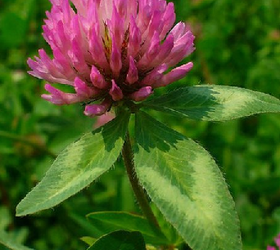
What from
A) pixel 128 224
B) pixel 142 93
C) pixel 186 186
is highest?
pixel 142 93

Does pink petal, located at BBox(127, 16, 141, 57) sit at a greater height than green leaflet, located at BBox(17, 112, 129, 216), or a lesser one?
greater

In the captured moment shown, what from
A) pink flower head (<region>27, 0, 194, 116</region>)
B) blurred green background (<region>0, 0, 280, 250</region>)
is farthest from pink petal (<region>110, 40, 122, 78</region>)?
blurred green background (<region>0, 0, 280, 250</region>)

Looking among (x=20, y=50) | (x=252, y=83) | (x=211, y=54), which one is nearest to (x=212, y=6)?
(x=211, y=54)

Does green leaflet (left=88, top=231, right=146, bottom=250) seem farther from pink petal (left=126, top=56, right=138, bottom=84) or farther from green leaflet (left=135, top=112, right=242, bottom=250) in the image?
pink petal (left=126, top=56, right=138, bottom=84)

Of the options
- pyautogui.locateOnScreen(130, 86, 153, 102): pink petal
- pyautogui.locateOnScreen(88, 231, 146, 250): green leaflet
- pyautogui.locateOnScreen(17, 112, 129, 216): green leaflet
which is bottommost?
pyautogui.locateOnScreen(88, 231, 146, 250): green leaflet

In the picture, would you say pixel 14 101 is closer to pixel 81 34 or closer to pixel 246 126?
pixel 246 126

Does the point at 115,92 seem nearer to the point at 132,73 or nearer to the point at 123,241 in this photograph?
the point at 132,73

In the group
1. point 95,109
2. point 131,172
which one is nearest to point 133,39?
point 95,109
